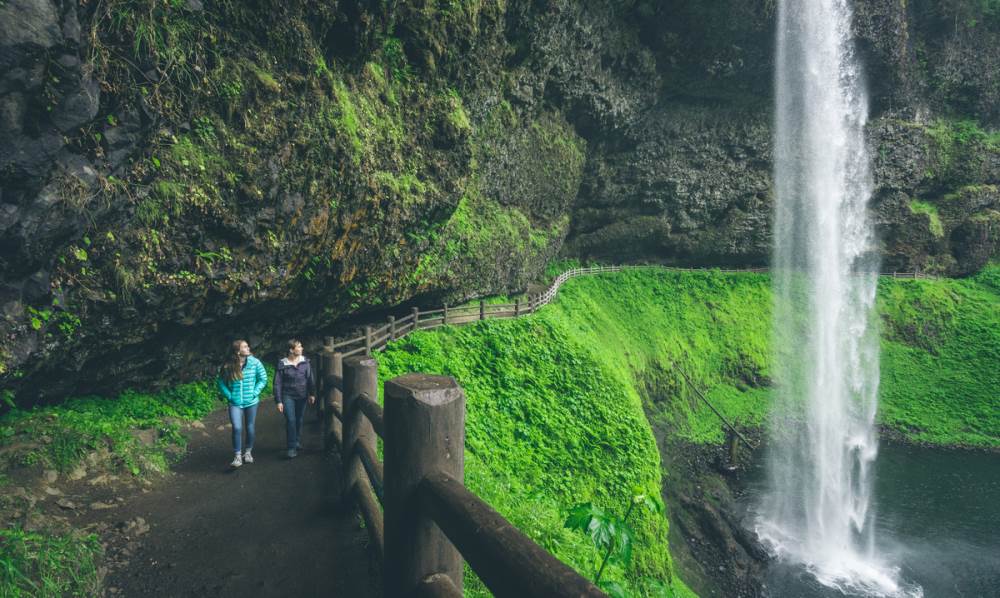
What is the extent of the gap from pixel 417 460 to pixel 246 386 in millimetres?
4994

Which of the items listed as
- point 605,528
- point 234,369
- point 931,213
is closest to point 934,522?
point 605,528

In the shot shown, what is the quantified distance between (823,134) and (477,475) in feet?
111

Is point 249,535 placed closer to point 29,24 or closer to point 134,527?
point 134,527

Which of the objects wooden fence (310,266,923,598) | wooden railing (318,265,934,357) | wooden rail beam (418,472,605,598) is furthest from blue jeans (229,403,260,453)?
wooden rail beam (418,472,605,598)

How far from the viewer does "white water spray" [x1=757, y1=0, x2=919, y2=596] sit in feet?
72.1

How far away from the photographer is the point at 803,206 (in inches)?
1149

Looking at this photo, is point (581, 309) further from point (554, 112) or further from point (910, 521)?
point (910, 521)

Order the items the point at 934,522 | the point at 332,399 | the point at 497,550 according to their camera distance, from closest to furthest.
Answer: the point at 497,550, the point at 332,399, the point at 934,522

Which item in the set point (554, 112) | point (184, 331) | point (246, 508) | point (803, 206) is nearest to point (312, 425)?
point (246, 508)

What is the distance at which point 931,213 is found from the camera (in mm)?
29828

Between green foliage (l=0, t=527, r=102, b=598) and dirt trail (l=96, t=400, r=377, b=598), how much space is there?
0.68ft

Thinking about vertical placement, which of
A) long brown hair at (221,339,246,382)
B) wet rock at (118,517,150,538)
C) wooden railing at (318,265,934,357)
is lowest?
wet rock at (118,517,150,538)

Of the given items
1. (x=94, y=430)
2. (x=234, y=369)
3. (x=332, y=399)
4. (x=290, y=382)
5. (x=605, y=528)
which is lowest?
(x=94, y=430)

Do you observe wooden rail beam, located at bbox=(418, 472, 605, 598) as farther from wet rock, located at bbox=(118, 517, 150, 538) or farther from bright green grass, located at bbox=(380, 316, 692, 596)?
bright green grass, located at bbox=(380, 316, 692, 596)
